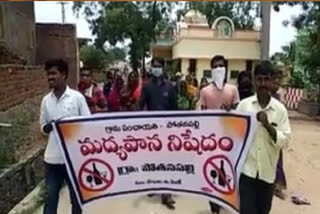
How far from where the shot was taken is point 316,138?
16.1 metres

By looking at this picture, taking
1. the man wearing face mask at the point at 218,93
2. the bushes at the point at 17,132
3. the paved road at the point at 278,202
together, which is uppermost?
the man wearing face mask at the point at 218,93

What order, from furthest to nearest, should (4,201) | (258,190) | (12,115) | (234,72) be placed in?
(234,72) → (12,115) → (4,201) → (258,190)

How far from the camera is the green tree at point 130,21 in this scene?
41250mm

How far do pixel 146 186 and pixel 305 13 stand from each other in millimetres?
21446

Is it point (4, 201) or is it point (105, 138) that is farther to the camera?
point (4, 201)

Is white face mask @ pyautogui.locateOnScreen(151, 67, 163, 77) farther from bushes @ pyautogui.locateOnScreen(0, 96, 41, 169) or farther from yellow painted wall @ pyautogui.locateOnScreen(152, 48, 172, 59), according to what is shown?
yellow painted wall @ pyautogui.locateOnScreen(152, 48, 172, 59)

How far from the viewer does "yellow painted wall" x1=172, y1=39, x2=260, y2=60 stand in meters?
42.1

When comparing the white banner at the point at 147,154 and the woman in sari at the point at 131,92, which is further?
the woman in sari at the point at 131,92

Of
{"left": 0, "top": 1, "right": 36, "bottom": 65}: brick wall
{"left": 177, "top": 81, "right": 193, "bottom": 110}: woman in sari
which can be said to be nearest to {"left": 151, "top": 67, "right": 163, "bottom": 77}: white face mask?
{"left": 0, "top": 1, "right": 36, "bottom": 65}: brick wall

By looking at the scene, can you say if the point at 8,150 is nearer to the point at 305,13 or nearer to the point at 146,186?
the point at 146,186

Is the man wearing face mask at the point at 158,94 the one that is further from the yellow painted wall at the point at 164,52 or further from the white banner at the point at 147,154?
the yellow painted wall at the point at 164,52

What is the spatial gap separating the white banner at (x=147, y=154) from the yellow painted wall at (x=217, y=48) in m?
37.3

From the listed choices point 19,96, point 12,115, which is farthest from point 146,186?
point 19,96

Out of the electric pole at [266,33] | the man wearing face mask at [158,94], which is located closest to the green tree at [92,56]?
the electric pole at [266,33]
